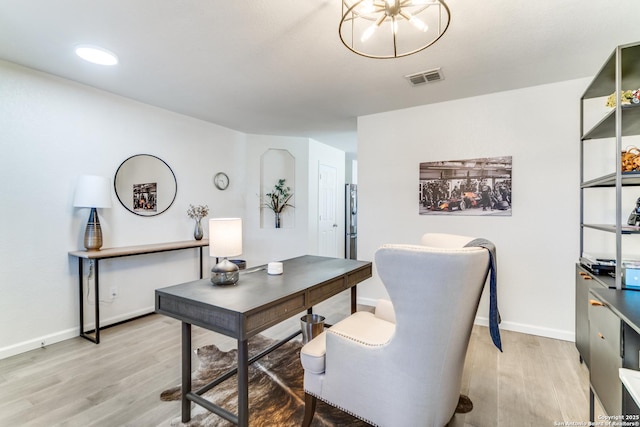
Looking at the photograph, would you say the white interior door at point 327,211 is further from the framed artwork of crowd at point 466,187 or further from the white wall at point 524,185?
the framed artwork of crowd at point 466,187

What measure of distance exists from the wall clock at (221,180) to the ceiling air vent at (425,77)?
2.89 metres

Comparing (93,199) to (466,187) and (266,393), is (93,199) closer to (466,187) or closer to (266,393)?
(266,393)

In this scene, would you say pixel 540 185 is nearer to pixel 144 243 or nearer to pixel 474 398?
pixel 474 398

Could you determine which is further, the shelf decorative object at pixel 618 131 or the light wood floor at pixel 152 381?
the light wood floor at pixel 152 381

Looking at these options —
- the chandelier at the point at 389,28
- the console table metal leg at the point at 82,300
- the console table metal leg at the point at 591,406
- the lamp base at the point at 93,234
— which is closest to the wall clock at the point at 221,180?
the lamp base at the point at 93,234

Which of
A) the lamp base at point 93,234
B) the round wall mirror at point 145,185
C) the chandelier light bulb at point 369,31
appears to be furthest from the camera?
the round wall mirror at point 145,185

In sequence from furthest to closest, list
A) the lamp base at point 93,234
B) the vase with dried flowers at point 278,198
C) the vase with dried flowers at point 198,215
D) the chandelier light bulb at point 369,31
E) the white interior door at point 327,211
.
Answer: the white interior door at point 327,211 < the vase with dried flowers at point 278,198 < the vase with dried flowers at point 198,215 < the lamp base at point 93,234 < the chandelier light bulb at point 369,31

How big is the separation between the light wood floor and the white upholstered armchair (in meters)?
0.63

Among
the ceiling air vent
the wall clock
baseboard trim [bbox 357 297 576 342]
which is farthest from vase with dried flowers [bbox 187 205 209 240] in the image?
baseboard trim [bbox 357 297 576 342]

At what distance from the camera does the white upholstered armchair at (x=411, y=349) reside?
1194 mm

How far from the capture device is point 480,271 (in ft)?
4.20

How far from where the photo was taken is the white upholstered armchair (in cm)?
119

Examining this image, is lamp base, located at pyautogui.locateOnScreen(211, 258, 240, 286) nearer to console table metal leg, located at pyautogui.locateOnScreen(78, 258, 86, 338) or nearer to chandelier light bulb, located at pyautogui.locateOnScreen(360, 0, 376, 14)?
chandelier light bulb, located at pyautogui.locateOnScreen(360, 0, 376, 14)

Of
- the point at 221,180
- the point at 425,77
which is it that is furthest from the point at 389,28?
the point at 221,180
